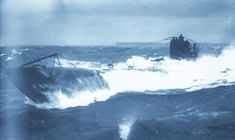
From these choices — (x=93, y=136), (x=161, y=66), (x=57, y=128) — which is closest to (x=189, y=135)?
(x=93, y=136)

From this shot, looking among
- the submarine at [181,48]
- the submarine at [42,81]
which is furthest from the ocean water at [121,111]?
the submarine at [181,48]

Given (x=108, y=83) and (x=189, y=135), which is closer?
(x=189, y=135)

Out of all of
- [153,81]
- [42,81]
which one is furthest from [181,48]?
[42,81]

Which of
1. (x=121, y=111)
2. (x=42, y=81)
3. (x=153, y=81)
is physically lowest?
(x=153, y=81)

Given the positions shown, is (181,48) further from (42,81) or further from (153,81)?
(42,81)

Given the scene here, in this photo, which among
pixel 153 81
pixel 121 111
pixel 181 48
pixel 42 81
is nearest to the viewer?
pixel 121 111

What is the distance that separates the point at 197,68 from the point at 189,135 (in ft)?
157

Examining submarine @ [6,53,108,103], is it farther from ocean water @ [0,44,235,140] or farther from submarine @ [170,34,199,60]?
submarine @ [170,34,199,60]

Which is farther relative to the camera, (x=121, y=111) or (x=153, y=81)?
(x=153, y=81)

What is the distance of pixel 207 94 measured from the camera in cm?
4150

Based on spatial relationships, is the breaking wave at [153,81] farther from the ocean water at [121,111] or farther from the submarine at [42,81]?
the submarine at [42,81]

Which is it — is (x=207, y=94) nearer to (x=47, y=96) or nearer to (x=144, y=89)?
(x=144, y=89)

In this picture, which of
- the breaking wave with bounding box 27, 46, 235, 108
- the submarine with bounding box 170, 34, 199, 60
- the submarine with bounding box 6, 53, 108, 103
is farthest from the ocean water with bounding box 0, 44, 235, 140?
the submarine with bounding box 170, 34, 199, 60

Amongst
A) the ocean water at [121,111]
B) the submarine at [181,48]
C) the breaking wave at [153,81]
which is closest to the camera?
the ocean water at [121,111]
